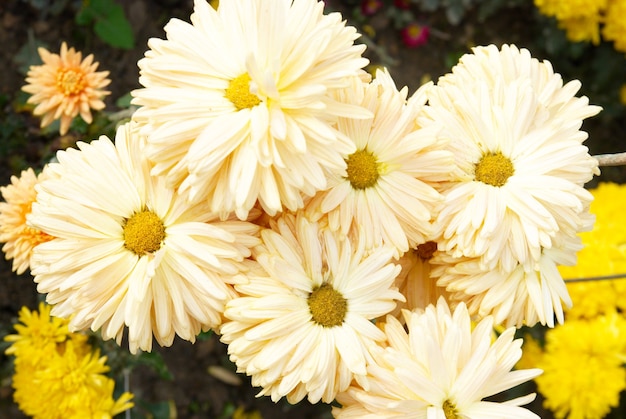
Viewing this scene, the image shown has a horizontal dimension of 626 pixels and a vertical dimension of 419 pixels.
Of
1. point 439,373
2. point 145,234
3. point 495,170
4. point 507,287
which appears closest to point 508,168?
point 495,170

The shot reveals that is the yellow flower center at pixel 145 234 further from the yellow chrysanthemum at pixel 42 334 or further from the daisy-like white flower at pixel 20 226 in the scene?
the yellow chrysanthemum at pixel 42 334

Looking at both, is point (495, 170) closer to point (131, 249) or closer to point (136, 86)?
point (131, 249)

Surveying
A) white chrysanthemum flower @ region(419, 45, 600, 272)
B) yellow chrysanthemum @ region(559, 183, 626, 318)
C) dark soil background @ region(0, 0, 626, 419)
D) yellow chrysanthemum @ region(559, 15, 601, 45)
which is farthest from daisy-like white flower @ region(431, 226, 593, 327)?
yellow chrysanthemum @ region(559, 15, 601, 45)

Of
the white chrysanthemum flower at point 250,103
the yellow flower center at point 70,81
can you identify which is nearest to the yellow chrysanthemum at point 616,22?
the white chrysanthemum flower at point 250,103

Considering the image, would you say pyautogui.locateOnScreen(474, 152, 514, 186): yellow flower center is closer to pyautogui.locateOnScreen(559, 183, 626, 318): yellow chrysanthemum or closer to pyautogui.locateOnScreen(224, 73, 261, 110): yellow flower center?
pyautogui.locateOnScreen(224, 73, 261, 110): yellow flower center

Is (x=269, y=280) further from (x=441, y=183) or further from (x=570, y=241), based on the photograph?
(x=570, y=241)

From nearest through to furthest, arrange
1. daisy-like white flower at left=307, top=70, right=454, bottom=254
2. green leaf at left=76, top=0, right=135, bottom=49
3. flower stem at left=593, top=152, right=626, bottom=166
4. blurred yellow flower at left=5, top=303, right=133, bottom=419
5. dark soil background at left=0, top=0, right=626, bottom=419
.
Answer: daisy-like white flower at left=307, top=70, right=454, bottom=254 < flower stem at left=593, top=152, right=626, bottom=166 < blurred yellow flower at left=5, top=303, right=133, bottom=419 < green leaf at left=76, top=0, right=135, bottom=49 < dark soil background at left=0, top=0, right=626, bottom=419
